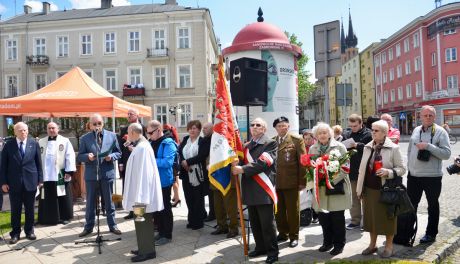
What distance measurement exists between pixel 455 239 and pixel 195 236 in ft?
13.7

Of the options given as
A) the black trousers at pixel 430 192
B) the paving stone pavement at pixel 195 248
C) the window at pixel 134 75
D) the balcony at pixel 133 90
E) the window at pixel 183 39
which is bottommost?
the paving stone pavement at pixel 195 248

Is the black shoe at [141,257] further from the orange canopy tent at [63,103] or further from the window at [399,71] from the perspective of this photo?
the window at [399,71]

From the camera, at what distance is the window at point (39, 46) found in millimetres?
38500

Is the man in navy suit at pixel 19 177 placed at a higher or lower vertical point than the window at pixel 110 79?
lower

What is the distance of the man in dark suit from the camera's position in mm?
4836

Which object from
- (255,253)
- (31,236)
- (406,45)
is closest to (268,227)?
(255,253)

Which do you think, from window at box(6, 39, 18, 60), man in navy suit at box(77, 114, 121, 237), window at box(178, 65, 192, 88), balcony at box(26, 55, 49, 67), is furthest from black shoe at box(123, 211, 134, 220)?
window at box(6, 39, 18, 60)

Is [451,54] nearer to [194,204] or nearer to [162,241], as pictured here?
[194,204]

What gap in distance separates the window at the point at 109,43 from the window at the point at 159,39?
4.30 metres

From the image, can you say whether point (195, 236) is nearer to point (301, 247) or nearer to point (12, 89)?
point (301, 247)

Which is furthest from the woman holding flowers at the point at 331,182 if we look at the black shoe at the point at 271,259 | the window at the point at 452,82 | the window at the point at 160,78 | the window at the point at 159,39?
the window at the point at 452,82

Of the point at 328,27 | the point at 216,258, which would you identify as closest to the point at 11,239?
the point at 216,258

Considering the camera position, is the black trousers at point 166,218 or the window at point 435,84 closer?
the black trousers at point 166,218

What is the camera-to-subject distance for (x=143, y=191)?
5.16m
